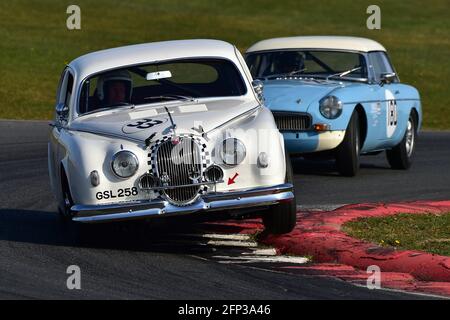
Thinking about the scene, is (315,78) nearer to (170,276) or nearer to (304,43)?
(304,43)

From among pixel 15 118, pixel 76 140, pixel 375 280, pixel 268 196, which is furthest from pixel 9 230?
pixel 15 118

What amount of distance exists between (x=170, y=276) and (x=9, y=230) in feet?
9.15

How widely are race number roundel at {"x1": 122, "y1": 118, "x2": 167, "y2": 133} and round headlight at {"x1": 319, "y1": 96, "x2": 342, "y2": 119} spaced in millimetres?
4344

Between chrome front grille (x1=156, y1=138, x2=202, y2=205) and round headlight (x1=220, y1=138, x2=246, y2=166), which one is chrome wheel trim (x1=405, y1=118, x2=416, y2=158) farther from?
chrome front grille (x1=156, y1=138, x2=202, y2=205)

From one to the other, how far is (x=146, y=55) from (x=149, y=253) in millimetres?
2309

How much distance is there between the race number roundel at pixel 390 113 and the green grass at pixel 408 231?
3891 mm

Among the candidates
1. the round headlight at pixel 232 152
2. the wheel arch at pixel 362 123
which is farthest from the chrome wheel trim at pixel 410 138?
the round headlight at pixel 232 152

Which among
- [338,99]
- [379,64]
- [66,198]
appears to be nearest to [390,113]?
[379,64]

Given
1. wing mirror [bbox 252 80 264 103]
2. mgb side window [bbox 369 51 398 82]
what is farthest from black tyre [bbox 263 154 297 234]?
mgb side window [bbox 369 51 398 82]

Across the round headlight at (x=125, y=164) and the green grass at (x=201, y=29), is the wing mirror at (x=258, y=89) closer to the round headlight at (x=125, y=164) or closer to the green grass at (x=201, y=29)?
the round headlight at (x=125, y=164)

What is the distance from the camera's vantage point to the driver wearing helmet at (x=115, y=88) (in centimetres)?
1059

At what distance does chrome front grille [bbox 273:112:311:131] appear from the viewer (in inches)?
543

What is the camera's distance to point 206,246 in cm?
970

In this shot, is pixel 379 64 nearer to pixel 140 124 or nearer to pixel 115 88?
pixel 115 88
